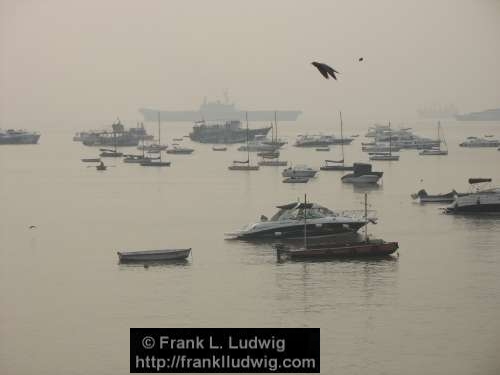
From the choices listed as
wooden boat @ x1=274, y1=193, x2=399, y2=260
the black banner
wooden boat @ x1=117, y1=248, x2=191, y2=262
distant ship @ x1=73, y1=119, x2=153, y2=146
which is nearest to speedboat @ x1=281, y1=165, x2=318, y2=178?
wooden boat @ x1=274, y1=193, x2=399, y2=260

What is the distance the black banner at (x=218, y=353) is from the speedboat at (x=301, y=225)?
14.6m

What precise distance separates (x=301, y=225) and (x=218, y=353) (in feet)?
51.8

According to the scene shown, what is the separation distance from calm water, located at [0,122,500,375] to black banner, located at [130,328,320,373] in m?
1.32

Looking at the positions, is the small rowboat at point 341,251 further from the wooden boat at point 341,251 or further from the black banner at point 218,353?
the black banner at point 218,353

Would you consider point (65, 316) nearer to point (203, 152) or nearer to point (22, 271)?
point (22, 271)

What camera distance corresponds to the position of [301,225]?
34.3 meters

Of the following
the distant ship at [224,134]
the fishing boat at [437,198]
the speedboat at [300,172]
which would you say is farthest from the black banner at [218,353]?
the distant ship at [224,134]

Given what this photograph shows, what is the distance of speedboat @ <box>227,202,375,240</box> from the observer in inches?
1348

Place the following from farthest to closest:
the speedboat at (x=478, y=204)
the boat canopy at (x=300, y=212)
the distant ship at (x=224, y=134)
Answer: the distant ship at (x=224, y=134) < the speedboat at (x=478, y=204) < the boat canopy at (x=300, y=212)

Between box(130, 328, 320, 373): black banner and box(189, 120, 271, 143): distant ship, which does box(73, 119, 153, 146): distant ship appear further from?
box(130, 328, 320, 373): black banner

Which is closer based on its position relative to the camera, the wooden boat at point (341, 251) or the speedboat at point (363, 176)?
the wooden boat at point (341, 251)

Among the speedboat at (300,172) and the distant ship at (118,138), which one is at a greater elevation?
the distant ship at (118,138)

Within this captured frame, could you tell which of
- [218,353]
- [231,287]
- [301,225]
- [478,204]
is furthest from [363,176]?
[218,353]

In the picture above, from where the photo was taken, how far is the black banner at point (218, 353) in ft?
60.7
